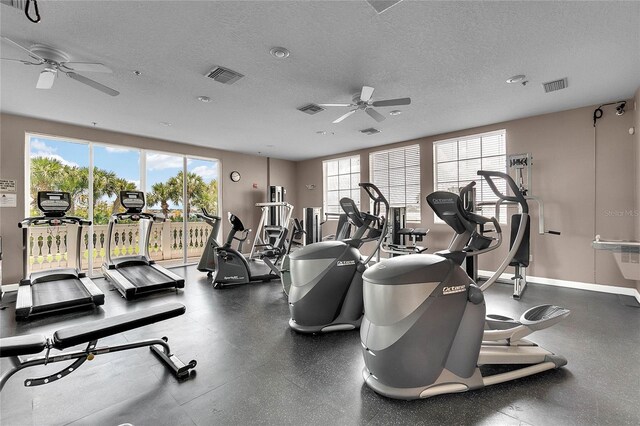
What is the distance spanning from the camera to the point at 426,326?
6.21 ft

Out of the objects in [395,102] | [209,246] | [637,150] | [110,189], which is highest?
[395,102]

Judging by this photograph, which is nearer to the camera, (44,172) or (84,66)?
(84,66)

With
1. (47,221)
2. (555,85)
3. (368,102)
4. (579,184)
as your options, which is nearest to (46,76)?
(47,221)

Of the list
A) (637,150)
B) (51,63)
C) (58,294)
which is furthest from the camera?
(637,150)

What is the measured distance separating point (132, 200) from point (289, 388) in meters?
4.80

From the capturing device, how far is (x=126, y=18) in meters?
2.53

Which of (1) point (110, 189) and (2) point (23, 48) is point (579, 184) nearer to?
(2) point (23, 48)

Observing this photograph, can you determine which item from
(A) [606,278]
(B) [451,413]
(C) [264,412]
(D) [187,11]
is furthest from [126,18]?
(A) [606,278]

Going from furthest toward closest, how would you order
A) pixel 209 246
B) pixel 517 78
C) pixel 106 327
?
pixel 209 246 → pixel 517 78 → pixel 106 327

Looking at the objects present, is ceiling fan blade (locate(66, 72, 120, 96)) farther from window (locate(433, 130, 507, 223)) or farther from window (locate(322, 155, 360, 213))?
window (locate(433, 130, 507, 223))

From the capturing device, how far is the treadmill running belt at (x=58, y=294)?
12.1 feet

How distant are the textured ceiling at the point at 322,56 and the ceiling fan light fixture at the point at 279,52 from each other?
0.05 m

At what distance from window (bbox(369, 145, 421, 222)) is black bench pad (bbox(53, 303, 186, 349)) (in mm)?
5806

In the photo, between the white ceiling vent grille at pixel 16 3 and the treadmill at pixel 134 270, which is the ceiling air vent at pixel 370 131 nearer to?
the treadmill at pixel 134 270
